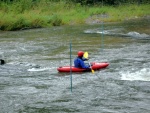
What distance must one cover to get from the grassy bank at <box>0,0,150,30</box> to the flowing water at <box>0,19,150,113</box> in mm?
4762

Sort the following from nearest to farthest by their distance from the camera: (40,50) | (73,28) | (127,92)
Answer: (127,92)
(40,50)
(73,28)

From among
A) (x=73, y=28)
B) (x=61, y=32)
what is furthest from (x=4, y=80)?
(x=73, y=28)

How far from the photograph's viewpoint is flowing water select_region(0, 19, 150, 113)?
407 inches

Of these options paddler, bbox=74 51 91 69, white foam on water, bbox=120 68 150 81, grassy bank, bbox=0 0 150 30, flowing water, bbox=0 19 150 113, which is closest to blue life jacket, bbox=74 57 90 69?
paddler, bbox=74 51 91 69

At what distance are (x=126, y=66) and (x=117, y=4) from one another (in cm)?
2428

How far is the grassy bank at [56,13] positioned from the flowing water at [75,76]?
A: 187 inches

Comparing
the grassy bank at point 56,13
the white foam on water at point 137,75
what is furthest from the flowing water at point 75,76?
the grassy bank at point 56,13

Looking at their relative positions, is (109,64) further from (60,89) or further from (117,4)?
(117,4)

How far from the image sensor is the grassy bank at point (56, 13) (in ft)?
94.7

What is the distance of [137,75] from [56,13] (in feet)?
67.5

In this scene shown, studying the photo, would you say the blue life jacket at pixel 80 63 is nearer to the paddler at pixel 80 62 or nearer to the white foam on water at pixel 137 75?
the paddler at pixel 80 62

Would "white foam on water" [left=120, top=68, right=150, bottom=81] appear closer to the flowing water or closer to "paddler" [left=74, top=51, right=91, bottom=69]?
the flowing water

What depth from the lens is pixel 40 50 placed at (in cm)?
1966

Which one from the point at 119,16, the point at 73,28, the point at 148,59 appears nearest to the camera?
the point at 148,59
